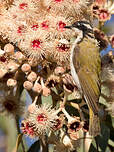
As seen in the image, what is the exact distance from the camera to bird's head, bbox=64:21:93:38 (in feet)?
9.34

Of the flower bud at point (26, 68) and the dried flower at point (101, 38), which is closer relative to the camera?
the flower bud at point (26, 68)

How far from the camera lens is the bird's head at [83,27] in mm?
2848

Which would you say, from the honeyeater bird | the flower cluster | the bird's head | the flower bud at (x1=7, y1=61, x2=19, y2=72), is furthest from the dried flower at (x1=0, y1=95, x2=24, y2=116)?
the bird's head

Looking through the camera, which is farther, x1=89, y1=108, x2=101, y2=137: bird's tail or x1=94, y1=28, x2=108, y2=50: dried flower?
x1=94, y1=28, x2=108, y2=50: dried flower

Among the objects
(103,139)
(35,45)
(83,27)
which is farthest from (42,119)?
(83,27)

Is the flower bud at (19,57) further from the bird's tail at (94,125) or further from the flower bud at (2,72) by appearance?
the bird's tail at (94,125)

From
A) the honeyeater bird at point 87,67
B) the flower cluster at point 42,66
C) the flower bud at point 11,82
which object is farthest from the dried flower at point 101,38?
the flower bud at point 11,82

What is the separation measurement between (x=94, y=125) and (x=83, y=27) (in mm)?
766

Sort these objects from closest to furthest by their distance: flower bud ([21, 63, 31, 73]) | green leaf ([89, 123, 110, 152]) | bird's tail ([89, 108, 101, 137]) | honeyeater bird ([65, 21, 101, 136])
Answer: flower bud ([21, 63, 31, 73]) → bird's tail ([89, 108, 101, 137]) → honeyeater bird ([65, 21, 101, 136]) → green leaf ([89, 123, 110, 152])

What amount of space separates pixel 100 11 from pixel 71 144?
0.99m

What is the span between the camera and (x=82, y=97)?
290cm

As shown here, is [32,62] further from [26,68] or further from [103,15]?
[103,15]

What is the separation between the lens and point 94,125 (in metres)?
2.72

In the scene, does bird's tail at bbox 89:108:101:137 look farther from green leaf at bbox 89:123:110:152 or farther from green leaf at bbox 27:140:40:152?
green leaf at bbox 27:140:40:152
